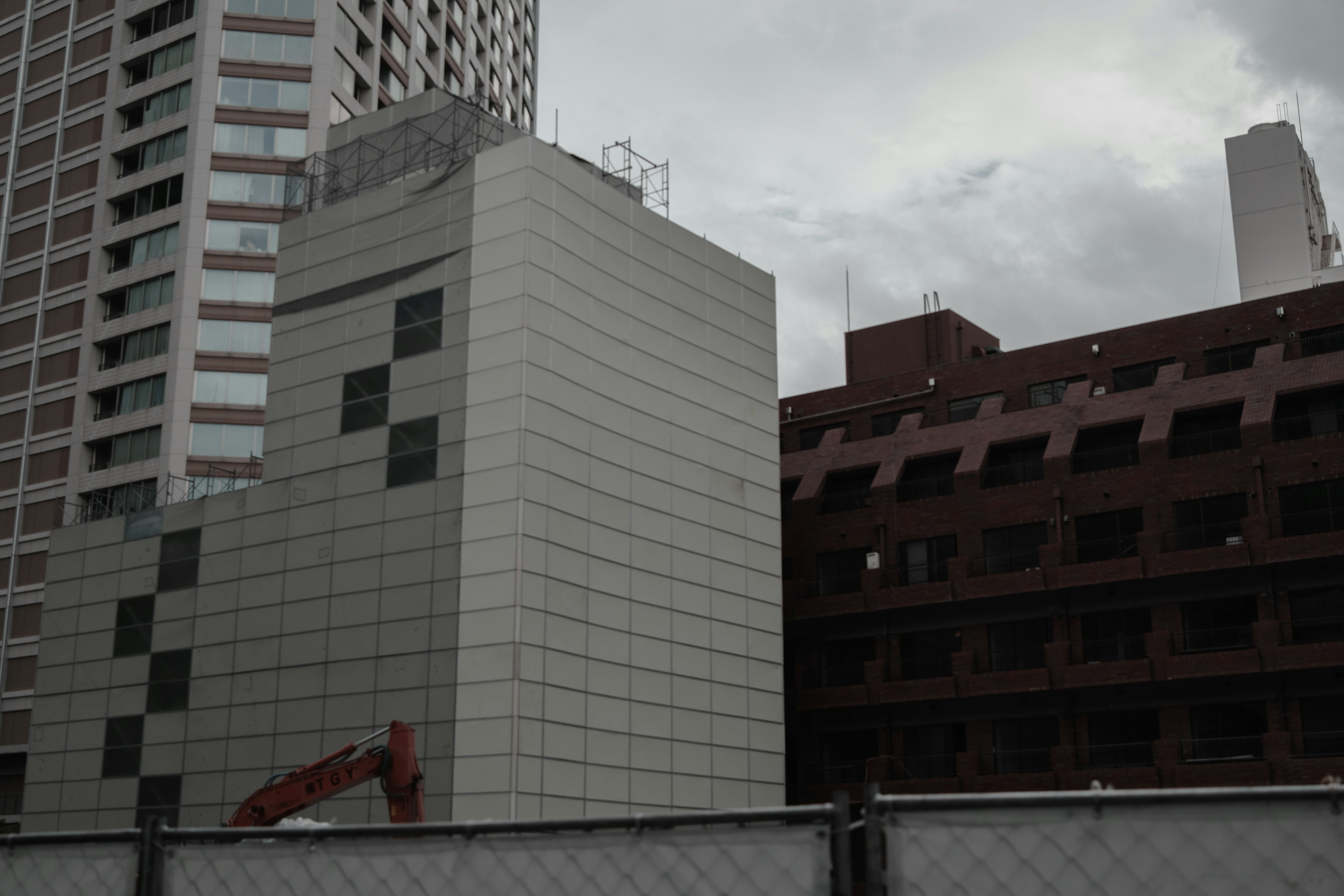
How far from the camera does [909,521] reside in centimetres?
6488

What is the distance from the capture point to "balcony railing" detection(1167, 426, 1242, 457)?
5812 centimetres

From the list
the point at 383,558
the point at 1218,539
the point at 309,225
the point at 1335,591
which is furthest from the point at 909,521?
the point at 309,225

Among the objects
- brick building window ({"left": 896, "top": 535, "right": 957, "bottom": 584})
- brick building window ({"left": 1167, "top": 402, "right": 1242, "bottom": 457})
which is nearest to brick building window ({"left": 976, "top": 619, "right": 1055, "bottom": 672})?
brick building window ({"left": 896, "top": 535, "right": 957, "bottom": 584})

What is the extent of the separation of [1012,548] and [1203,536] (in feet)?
28.2

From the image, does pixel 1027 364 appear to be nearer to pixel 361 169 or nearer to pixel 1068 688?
pixel 1068 688

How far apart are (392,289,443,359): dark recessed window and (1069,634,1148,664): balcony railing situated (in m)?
30.6

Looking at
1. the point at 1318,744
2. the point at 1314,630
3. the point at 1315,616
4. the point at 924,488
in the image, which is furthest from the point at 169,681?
the point at 1315,616

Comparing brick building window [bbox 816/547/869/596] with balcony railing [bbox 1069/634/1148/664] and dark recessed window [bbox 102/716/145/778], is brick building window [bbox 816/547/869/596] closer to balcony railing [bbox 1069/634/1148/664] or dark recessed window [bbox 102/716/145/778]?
balcony railing [bbox 1069/634/1148/664]

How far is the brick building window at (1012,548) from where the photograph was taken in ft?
200

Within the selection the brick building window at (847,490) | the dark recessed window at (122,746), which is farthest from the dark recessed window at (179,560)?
the brick building window at (847,490)

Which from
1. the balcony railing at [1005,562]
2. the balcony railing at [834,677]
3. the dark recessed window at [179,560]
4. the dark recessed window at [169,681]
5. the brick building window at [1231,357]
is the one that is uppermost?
the brick building window at [1231,357]

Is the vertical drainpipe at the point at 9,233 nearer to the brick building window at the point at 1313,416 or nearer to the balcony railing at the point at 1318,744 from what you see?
the balcony railing at the point at 1318,744

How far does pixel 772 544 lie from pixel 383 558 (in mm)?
17875

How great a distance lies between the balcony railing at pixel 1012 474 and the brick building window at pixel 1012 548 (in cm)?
233
